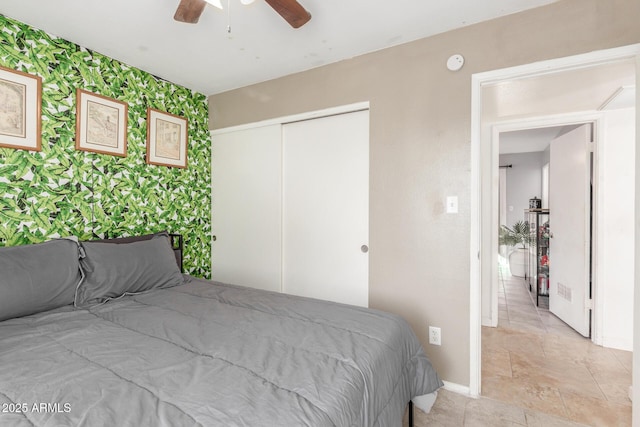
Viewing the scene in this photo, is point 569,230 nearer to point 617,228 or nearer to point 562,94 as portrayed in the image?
point 617,228

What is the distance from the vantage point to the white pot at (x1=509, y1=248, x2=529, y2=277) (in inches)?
215

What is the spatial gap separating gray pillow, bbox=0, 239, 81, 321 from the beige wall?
1942 millimetres

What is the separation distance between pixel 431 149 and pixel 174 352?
74.6 inches

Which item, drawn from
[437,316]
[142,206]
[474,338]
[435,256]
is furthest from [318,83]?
[474,338]

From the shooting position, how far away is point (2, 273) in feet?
5.06

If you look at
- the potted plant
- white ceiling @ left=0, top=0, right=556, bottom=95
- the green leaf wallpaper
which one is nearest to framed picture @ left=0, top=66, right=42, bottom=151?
the green leaf wallpaper

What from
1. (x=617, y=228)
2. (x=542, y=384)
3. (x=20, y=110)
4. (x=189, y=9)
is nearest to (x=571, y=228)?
(x=617, y=228)

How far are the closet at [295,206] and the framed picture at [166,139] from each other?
1.25 feet

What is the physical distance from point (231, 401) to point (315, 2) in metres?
1.97

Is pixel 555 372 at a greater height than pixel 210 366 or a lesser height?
lesser

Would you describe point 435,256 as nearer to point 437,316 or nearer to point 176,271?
point 437,316

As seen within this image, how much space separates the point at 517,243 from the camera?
530 cm

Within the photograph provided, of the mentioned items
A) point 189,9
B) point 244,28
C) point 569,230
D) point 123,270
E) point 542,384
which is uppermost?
point 244,28

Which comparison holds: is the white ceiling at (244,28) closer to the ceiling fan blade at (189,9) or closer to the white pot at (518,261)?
the ceiling fan blade at (189,9)
